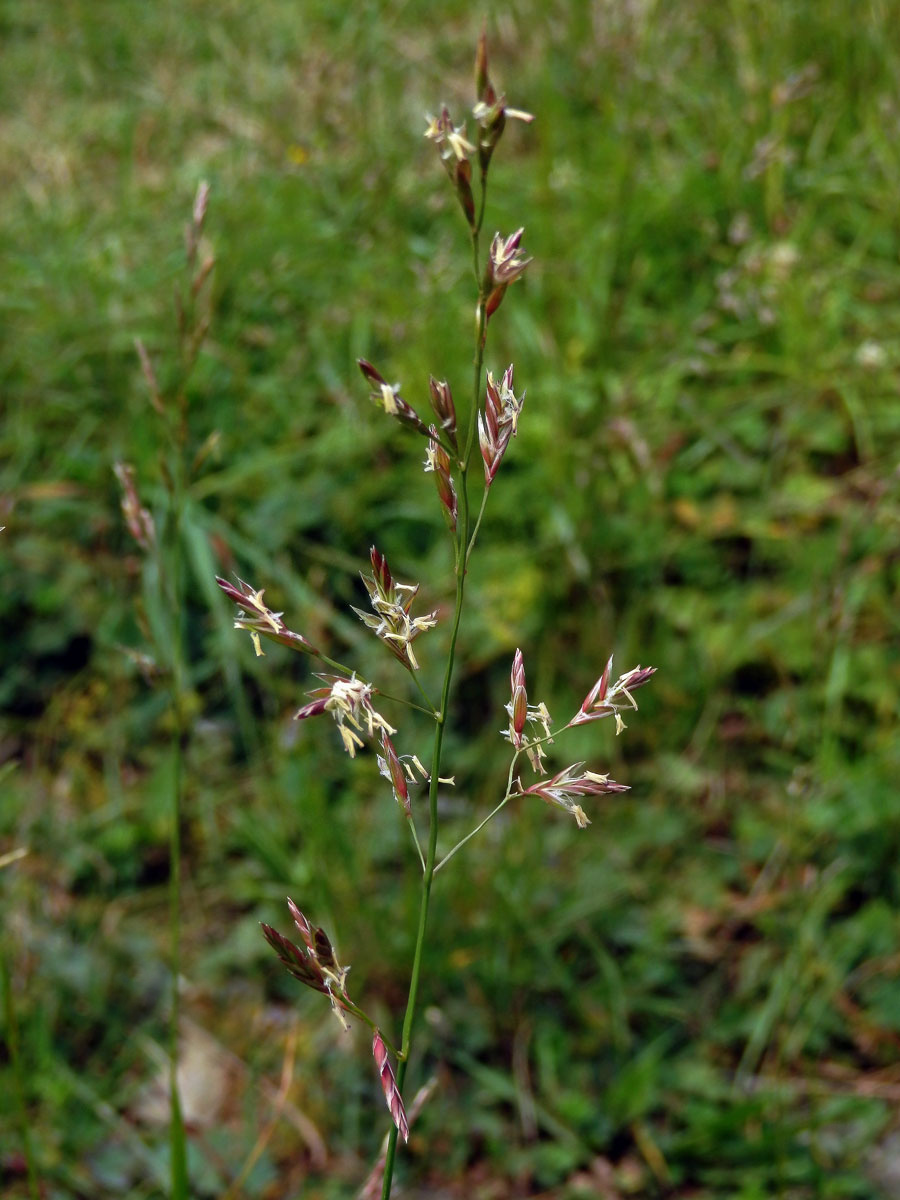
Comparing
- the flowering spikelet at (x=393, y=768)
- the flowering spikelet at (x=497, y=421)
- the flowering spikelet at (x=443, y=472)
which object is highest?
the flowering spikelet at (x=497, y=421)

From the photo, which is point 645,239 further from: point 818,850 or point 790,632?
point 818,850

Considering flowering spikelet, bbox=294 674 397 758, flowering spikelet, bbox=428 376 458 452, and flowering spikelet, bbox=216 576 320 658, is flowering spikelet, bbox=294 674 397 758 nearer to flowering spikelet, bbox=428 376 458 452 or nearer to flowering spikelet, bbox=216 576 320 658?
flowering spikelet, bbox=216 576 320 658

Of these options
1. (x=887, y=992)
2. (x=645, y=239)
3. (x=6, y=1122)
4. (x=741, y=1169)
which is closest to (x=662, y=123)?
(x=645, y=239)

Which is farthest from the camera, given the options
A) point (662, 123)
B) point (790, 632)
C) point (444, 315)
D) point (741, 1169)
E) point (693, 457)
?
point (662, 123)

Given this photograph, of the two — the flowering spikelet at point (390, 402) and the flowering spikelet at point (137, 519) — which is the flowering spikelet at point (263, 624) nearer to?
the flowering spikelet at point (390, 402)

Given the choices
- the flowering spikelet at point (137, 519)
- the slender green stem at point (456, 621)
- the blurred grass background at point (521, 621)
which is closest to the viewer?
the slender green stem at point (456, 621)

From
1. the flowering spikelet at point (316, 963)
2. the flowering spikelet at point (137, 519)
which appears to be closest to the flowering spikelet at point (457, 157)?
the flowering spikelet at point (316, 963)

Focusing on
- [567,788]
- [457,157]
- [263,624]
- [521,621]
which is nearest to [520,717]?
[567,788]

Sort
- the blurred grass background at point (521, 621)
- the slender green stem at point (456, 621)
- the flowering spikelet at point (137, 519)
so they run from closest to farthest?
the slender green stem at point (456, 621) → the flowering spikelet at point (137, 519) → the blurred grass background at point (521, 621)
